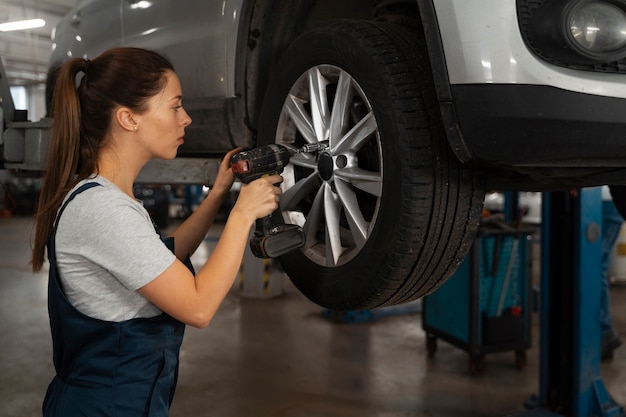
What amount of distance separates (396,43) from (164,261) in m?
0.72

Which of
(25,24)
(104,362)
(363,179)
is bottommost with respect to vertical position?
(104,362)

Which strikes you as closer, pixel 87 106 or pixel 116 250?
pixel 116 250

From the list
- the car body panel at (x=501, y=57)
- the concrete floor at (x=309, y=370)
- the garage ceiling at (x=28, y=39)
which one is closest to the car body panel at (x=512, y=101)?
the car body panel at (x=501, y=57)

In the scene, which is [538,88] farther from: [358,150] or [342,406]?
[342,406]

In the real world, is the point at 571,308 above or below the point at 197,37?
below

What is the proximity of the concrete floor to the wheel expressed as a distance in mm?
2342

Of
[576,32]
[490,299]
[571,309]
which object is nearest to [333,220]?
[576,32]

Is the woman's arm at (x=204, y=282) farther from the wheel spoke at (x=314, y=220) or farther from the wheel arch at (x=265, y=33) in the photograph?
the wheel arch at (x=265, y=33)

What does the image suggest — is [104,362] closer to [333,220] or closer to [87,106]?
[87,106]

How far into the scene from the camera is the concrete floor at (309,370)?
3.83m

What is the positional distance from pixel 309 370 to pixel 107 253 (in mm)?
3414

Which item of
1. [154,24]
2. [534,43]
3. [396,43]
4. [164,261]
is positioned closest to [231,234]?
[164,261]

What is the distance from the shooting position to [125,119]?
4.25 ft

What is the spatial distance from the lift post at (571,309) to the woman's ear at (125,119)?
9.21 ft
